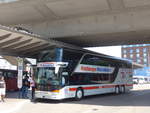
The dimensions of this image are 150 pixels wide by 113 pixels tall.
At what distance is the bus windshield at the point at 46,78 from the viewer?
1491 cm

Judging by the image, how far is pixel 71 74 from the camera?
16.0 m

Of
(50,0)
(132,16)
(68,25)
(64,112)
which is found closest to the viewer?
(64,112)

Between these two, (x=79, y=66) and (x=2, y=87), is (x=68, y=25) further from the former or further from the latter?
(x=2, y=87)

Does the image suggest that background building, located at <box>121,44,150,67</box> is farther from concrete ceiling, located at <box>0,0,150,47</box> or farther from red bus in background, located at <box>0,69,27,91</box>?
concrete ceiling, located at <box>0,0,150,47</box>

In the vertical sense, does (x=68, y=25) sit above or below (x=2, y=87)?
above

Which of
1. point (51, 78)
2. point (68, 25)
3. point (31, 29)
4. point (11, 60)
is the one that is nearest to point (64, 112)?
point (51, 78)

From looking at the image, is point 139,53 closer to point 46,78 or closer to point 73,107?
point 46,78

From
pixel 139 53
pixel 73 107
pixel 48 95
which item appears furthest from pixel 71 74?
pixel 139 53

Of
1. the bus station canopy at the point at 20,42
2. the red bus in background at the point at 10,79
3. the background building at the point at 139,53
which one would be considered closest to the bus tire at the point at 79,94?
the bus station canopy at the point at 20,42

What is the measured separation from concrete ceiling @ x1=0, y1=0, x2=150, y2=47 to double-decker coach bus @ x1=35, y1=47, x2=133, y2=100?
182 centimetres

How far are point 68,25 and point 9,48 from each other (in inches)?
221

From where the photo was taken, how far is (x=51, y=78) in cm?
1507

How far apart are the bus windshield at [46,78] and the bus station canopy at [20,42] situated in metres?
1.98

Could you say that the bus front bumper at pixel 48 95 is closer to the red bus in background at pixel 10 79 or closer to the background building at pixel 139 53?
the red bus in background at pixel 10 79
